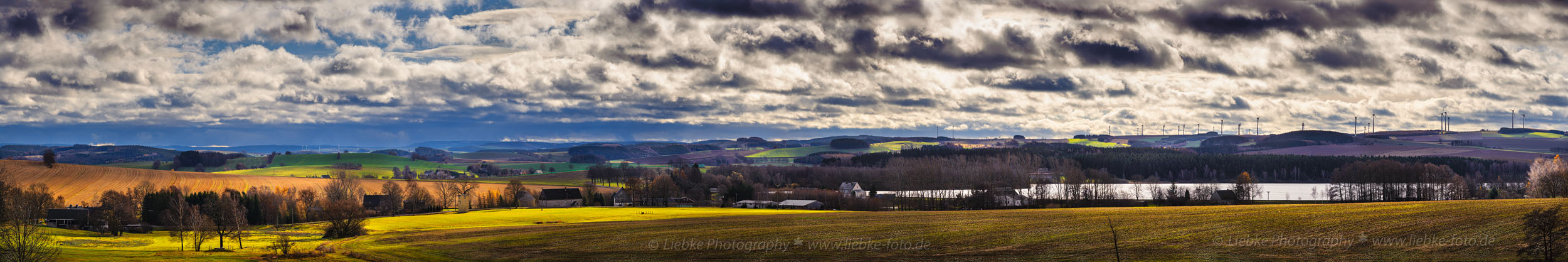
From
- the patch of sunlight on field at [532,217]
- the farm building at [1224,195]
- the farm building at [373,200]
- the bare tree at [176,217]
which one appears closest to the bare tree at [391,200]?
the farm building at [373,200]

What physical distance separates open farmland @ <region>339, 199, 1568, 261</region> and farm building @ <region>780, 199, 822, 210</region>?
58120 millimetres

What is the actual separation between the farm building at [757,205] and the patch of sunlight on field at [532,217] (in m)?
17.5

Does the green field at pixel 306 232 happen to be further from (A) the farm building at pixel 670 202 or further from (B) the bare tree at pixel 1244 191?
(B) the bare tree at pixel 1244 191

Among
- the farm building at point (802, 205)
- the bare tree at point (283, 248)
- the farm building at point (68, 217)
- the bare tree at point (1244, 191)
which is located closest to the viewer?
the bare tree at point (283, 248)

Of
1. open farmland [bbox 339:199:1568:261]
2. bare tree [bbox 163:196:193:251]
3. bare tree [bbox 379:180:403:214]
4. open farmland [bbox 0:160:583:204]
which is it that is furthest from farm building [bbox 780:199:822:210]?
bare tree [bbox 163:196:193:251]

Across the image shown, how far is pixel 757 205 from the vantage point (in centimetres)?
13688

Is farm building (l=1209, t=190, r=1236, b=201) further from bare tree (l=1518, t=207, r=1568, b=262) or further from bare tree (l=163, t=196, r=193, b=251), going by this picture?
bare tree (l=163, t=196, r=193, b=251)

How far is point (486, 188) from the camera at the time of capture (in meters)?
173

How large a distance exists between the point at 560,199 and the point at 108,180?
69512mm

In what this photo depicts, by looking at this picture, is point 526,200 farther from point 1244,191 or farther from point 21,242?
point 1244,191

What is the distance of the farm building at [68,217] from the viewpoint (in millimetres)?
101369

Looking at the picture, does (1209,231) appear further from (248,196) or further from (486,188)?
(486,188)

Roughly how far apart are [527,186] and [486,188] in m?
7.62

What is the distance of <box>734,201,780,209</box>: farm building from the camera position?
135 m
